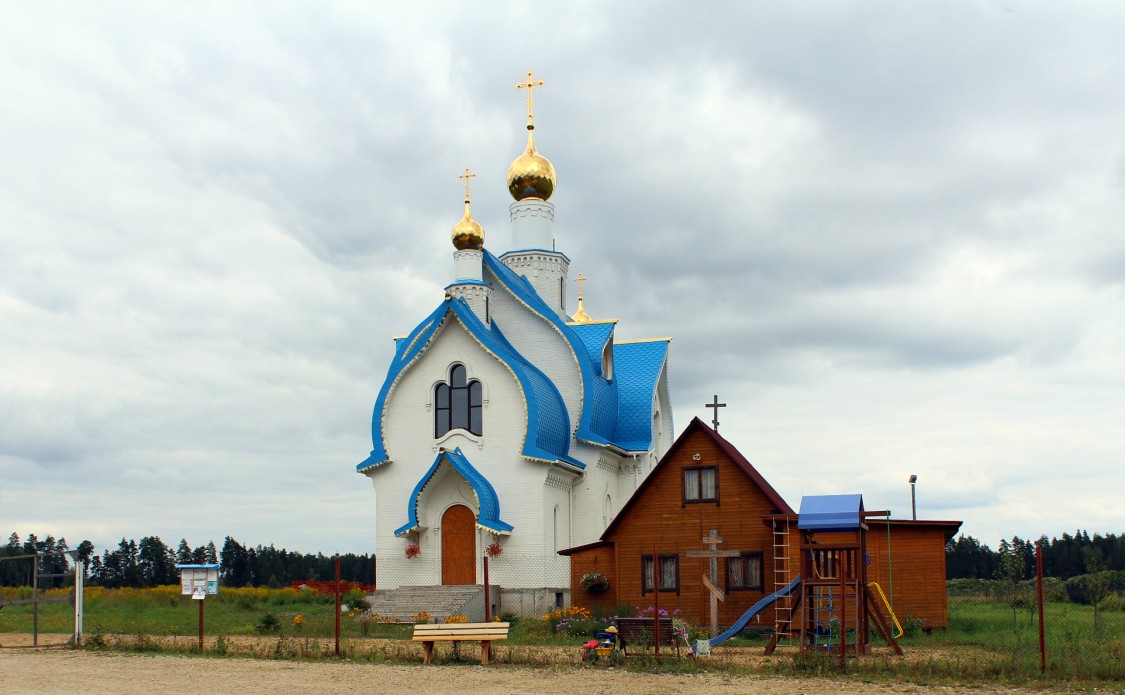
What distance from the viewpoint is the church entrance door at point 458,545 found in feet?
94.2

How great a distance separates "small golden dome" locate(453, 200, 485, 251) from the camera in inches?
1206

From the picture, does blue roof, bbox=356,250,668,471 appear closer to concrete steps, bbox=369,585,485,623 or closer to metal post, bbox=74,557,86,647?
concrete steps, bbox=369,585,485,623

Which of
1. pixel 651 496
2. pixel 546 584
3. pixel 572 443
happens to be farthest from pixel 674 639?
pixel 572 443

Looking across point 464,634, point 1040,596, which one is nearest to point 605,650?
point 464,634

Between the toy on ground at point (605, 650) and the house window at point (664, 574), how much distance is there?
317 inches

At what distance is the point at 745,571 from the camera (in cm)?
2448

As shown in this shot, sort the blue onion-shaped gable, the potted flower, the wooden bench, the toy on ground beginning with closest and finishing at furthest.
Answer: the wooden bench < the toy on ground < the potted flower < the blue onion-shaped gable

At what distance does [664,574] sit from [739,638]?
344 centimetres

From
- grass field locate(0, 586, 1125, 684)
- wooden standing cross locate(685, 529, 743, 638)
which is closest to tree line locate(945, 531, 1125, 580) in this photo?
grass field locate(0, 586, 1125, 684)

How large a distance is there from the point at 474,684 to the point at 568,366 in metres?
17.2

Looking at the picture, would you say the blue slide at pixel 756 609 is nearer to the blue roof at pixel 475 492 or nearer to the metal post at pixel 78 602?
the blue roof at pixel 475 492

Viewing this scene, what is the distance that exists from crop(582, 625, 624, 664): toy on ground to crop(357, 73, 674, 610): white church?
10658mm

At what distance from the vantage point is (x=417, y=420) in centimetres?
2978

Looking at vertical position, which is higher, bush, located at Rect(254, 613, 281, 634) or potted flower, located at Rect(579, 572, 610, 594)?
potted flower, located at Rect(579, 572, 610, 594)
